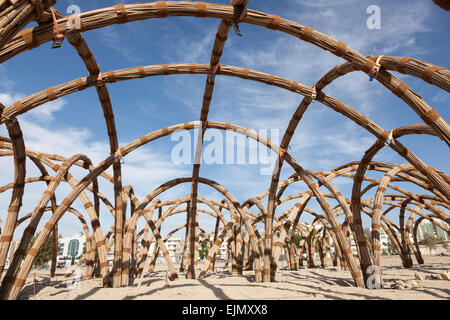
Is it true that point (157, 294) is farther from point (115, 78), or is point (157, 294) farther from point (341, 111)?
point (341, 111)

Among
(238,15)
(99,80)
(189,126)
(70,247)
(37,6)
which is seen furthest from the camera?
(70,247)

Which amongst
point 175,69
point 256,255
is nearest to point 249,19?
point 175,69

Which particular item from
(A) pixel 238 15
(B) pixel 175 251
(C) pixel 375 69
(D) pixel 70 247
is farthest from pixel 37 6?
(D) pixel 70 247

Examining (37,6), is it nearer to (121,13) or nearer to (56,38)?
(56,38)

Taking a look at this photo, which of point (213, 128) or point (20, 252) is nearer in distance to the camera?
point (20, 252)

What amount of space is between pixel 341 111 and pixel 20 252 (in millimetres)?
11654

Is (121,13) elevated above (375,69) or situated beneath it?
elevated above

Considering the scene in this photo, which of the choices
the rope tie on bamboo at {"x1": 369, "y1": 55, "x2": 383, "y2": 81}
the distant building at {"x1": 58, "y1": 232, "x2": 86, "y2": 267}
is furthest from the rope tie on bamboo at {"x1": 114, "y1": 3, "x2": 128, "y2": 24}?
the distant building at {"x1": 58, "y1": 232, "x2": 86, "y2": 267}

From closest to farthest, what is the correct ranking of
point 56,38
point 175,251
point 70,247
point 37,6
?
point 37,6, point 56,38, point 175,251, point 70,247

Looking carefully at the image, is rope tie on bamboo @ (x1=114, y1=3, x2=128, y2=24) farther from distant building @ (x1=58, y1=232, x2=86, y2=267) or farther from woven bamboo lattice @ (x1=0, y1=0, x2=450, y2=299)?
distant building @ (x1=58, y1=232, x2=86, y2=267)

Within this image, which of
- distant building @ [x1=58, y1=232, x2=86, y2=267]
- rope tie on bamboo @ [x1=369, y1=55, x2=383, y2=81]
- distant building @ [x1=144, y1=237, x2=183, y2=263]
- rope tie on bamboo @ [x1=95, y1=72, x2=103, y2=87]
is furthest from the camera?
distant building @ [x1=58, y1=232, x2=86, y2=267]

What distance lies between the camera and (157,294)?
932cm

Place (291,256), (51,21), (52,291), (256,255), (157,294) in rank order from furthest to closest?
1. (291,256)
2. (256,255)
3. (52,291)
4. (157,294)
5. (51,21)

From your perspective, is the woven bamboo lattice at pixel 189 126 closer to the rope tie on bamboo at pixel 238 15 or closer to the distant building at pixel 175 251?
the rope tie on bamboo at pixel 238 15
